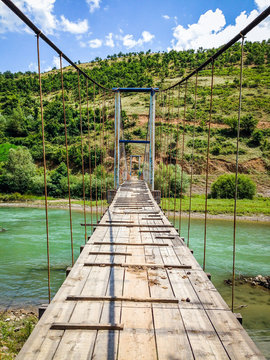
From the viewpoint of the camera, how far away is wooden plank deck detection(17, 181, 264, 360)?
4.09 ft

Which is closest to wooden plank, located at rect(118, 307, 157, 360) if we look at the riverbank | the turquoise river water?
the turquoise river water

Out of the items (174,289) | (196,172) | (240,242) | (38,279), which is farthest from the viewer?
(196,172)

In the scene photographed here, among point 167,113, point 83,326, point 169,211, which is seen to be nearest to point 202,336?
point 83,326

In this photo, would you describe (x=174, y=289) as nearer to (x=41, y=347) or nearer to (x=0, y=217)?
(x=41, y=347)

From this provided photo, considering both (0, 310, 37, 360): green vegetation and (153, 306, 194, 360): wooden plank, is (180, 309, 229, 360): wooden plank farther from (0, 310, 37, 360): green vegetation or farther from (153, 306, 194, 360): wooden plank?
(0, 310, 37, 360): green vegetation

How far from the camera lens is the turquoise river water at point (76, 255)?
21.4 ft

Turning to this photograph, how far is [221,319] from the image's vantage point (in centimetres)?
150

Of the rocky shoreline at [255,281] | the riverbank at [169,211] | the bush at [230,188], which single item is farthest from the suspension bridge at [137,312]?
the bush at [230,188]

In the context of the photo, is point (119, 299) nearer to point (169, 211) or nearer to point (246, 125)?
point (169, 211)

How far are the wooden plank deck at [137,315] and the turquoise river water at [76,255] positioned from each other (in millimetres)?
2792

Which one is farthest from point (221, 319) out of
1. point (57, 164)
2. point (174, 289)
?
point (57, 164)

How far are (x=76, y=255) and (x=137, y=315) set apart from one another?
9036 millimetres

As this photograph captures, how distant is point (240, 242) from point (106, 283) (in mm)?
10884

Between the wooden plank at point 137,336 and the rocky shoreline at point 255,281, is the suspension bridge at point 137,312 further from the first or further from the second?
the rocky shoreline at point 255,281
